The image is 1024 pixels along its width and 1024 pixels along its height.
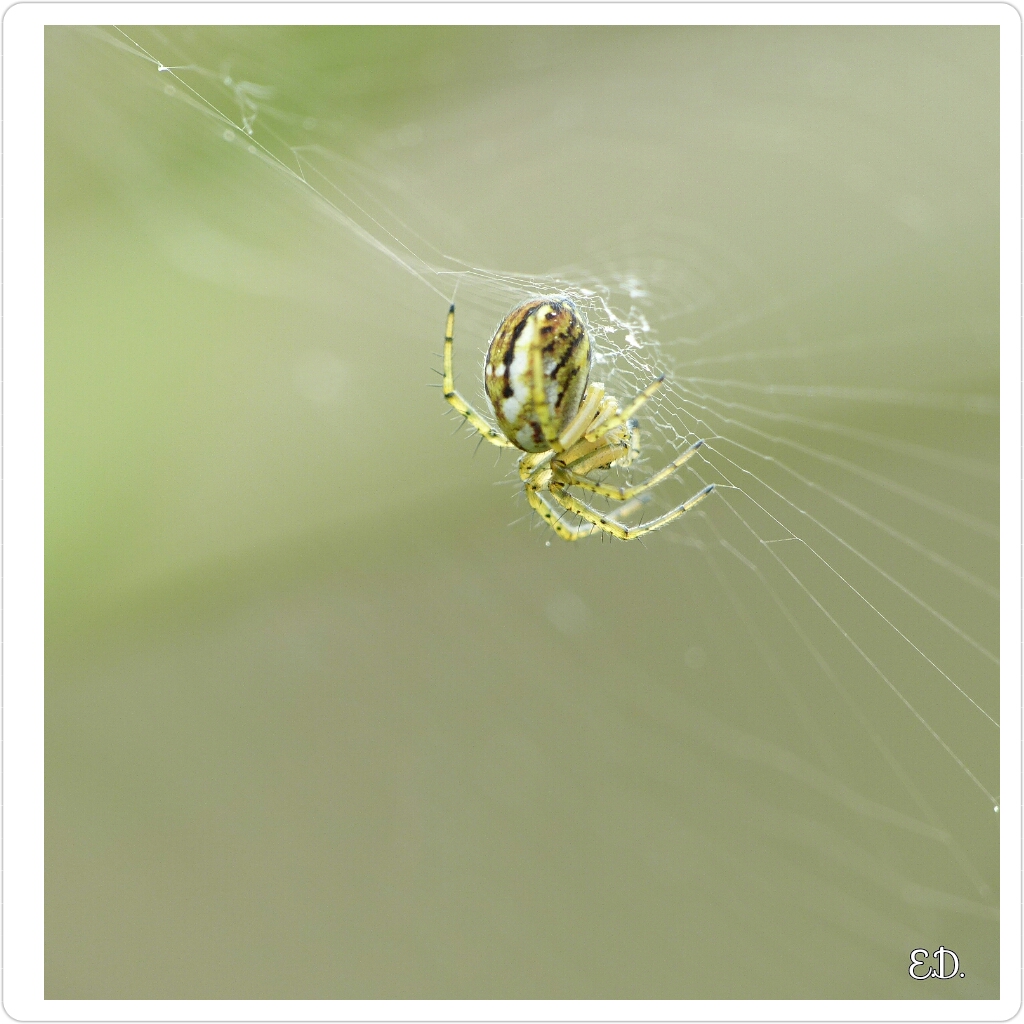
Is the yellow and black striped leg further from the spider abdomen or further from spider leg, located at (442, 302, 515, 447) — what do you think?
the spider abdomen

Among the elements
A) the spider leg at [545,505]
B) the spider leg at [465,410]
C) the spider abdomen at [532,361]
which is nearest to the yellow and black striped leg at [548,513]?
the spider leg at [545,505]

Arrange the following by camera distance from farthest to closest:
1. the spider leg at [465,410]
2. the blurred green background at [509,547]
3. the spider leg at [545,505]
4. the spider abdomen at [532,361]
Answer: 1. the blurred green background at [509,547]
2. the spider leg at [545,505]
3. the spider leg at [465,410]
4. the spider abdomen at [532,361]

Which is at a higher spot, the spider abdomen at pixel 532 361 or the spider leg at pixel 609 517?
the spider abdomen at pixel 532 361

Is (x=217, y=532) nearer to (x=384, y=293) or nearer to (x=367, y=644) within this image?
(x=367, y=644)

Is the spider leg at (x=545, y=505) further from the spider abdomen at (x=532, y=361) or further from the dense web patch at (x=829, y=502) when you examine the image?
the dense web patch at (x=829, y=502)

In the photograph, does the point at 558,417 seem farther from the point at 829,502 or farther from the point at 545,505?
the point at 829,502

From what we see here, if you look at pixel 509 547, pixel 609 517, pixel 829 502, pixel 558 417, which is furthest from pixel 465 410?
pixel 829 502
